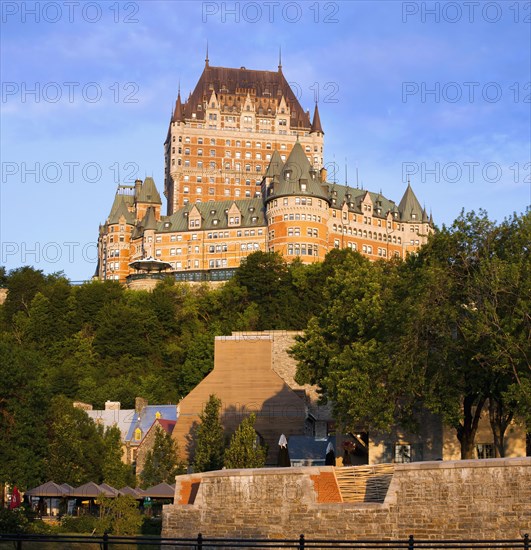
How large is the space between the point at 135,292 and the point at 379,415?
A: 85167 millimetres

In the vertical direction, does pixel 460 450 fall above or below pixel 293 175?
below

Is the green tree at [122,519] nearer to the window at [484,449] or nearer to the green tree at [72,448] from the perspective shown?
the green tree at [72,448]

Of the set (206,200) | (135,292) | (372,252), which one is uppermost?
(206,200)

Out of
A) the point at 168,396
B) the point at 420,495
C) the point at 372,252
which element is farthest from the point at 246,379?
the point at 372,252

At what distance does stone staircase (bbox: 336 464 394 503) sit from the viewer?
29.9 metres

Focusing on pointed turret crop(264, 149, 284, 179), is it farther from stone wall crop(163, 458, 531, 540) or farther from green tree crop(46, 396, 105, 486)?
stone wall crop(163, 458, 531, 540)

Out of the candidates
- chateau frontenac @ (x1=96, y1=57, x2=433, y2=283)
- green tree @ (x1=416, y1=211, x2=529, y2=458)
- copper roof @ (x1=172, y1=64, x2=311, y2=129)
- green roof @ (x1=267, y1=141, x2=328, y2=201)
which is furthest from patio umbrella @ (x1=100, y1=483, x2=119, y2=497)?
copper roof @ (x1=172, y1=64, x2=311, y2=129)

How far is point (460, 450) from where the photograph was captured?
49781mm

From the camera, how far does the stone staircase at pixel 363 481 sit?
29.9m

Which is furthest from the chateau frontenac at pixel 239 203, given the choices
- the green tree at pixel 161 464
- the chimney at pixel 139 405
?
the green tree at pixel 161 464

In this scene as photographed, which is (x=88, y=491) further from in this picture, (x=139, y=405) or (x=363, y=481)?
(x=139, y=405)

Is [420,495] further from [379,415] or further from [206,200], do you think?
[206,200]

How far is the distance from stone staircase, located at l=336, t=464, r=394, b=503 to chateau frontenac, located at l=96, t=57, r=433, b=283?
338ft

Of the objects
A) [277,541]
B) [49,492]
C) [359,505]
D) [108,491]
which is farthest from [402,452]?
[277,541]
